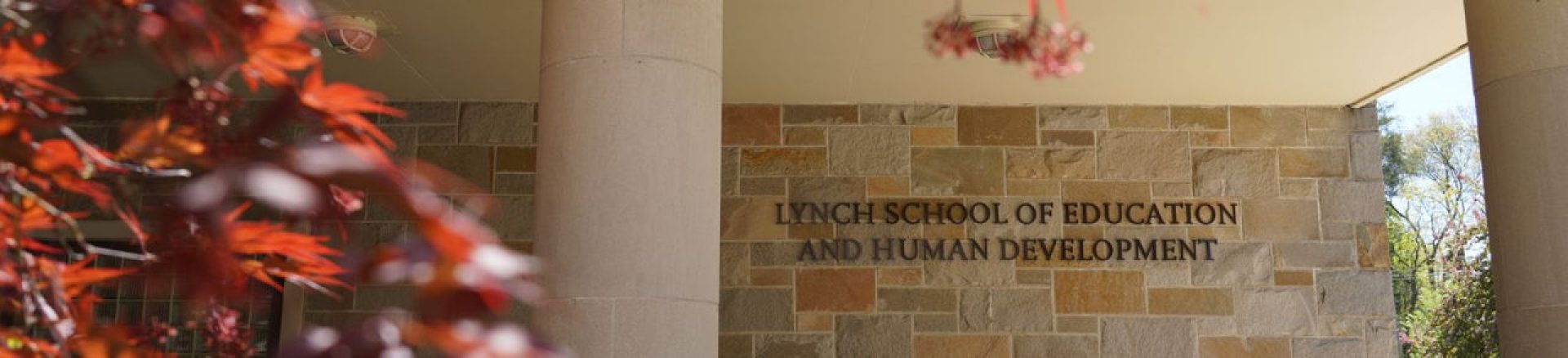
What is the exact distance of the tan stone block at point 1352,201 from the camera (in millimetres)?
6812

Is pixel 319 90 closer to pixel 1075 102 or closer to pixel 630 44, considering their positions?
pixel 630 44

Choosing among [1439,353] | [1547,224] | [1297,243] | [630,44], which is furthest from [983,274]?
[1439,353]

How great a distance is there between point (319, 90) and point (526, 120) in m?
5.82

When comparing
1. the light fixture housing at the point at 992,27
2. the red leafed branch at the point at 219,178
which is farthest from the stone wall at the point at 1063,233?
the red leafed branch at the point at 219,178

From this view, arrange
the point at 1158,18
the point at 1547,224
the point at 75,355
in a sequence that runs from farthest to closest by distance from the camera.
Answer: the point at 1158,18 → the point at 1547,224 → the point at 75,355

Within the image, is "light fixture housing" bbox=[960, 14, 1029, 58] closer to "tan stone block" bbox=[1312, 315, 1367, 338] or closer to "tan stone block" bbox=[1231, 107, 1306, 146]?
"tan stone block" bbox=[1231, 107, 1306, 146]

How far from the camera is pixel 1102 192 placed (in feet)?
22.5

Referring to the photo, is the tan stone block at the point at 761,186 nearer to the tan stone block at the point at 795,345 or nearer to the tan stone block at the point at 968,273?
the tan stone block at the point at 795,345

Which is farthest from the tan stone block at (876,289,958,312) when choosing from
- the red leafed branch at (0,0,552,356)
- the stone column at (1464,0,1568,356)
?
the red leafed branch at (0,0,552,356)

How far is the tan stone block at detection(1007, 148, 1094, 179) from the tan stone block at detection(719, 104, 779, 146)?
1.15 metres

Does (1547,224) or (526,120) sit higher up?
(526,120)

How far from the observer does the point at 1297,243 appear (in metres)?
6.81

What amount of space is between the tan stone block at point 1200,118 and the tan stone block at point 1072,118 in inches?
13.9

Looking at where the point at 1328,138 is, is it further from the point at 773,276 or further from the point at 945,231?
the point at 773,276
